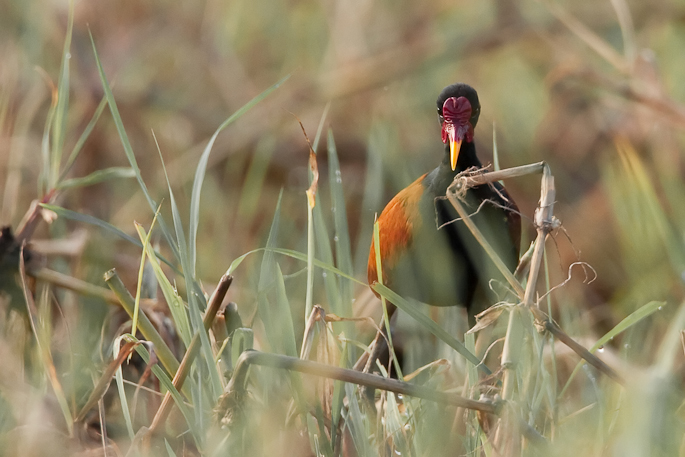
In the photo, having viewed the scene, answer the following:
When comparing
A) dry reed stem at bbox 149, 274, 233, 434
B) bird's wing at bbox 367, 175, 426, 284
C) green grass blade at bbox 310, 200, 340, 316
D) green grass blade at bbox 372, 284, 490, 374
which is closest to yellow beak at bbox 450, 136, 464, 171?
bird's wing at bbox 367, 175, 426, 284

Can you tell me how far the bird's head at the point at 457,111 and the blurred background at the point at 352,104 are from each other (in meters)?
0.90

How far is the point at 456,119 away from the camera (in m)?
1.57

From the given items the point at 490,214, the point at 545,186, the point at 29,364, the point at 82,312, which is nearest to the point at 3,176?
the point at 82,312

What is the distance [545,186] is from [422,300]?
2.14 ft

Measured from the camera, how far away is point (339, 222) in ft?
4.93

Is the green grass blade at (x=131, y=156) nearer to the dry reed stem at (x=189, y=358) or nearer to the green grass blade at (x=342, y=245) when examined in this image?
the dry reed stem at (x=189, y=358)

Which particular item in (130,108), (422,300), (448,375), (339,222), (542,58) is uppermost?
(542,58)

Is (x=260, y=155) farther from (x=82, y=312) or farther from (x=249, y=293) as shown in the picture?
(x=82, y=312)

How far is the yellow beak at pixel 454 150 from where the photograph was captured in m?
1.50

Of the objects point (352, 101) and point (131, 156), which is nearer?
point (131, 156)

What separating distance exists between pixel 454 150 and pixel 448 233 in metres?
0.18

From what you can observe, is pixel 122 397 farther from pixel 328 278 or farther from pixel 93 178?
pixel 93 178

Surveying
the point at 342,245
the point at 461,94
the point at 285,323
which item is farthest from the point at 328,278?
the point at 461,94

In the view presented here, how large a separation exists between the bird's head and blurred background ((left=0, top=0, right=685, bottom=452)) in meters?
0.90
